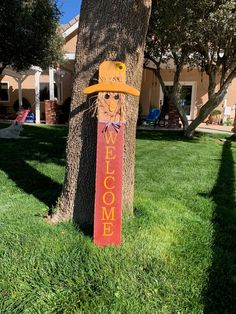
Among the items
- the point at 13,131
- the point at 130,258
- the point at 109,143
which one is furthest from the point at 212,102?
the point at 130,258

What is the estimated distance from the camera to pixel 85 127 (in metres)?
3.46

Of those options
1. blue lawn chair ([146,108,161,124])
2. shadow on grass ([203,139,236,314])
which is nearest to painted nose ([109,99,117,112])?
shadow on grass ([203,139,236,314])

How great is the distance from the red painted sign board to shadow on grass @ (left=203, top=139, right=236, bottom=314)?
90cm

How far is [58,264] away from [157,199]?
6.79 ft

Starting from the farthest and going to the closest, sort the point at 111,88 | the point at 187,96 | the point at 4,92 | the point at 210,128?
1. the point at 4,92
2. the point at 187,96
3. the point at 210,128
4. the point at 111,88

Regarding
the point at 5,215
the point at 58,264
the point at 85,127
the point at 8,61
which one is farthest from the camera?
the point at 8,61

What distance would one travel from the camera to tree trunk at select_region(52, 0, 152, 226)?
130 inches

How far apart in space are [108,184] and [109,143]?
1.21ft

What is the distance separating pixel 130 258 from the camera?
2.94 m

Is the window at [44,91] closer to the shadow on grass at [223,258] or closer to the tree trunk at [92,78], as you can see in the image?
the shadow on grass at [223,258]

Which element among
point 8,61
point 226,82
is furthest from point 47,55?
point 226,82

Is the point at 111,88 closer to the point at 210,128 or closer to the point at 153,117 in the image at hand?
the point at 153,117

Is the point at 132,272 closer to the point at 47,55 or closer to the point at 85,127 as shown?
the point at 85,127

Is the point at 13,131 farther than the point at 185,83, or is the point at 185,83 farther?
the point at 185,83
